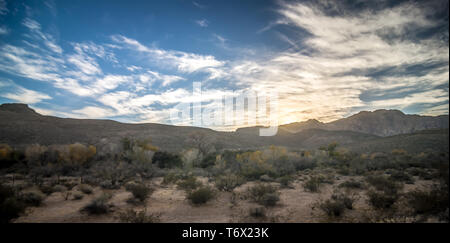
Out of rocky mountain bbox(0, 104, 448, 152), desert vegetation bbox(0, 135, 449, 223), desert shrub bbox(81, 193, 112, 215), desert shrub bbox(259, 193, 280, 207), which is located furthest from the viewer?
rocky mountain bbox(0, 104, 448, 152)

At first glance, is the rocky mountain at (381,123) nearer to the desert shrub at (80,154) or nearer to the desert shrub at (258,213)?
the desert shrub at (258,213)

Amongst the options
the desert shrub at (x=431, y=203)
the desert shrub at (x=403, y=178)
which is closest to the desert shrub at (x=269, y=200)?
the desert shrub at (x=431, y=203)

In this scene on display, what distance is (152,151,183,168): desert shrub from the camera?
90.8ft

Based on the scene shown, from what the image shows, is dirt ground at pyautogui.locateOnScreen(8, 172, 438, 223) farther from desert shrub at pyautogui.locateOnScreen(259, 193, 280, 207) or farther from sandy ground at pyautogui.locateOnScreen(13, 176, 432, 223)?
desert shrub at pyautogui.locateOnScreen(259, 193, 280, 207)

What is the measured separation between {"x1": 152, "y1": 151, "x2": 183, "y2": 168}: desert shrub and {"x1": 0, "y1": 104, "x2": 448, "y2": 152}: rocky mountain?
23.4ft

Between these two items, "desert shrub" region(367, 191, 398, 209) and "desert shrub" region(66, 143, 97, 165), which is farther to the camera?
"desert shrub" region(66, 143, 97, 165)

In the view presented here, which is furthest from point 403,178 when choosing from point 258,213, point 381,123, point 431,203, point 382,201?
point 381,123

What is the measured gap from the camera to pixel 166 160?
1136 inches

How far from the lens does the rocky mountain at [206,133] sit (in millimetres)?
41094

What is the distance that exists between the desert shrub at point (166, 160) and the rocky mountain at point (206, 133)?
7129mm

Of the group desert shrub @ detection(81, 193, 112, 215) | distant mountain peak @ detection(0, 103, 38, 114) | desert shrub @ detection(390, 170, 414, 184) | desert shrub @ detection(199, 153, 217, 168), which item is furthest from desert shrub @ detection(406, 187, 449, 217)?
distant mountain peak @ detection(0, 103, 38, 114)
